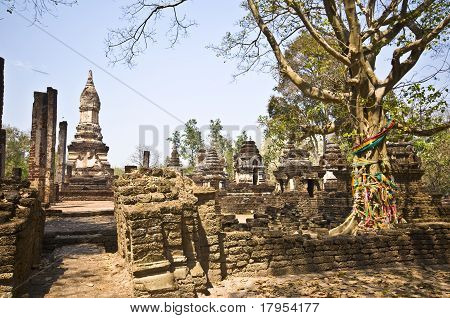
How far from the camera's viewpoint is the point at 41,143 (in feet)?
56.3

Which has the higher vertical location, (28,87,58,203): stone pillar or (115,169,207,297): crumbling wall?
(28,87,58,203): stone pillar

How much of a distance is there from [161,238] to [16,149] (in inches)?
1654

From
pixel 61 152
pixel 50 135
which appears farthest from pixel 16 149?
pixel 50 135

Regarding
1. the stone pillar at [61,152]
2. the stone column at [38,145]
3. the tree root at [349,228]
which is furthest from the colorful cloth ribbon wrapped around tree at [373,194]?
the stone pillar at [61,152]

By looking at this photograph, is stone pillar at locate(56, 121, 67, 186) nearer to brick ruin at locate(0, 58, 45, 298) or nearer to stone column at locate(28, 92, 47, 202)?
stone column at locate(28, 92, 47, 202)

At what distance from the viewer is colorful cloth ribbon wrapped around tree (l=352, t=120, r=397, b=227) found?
851 cm

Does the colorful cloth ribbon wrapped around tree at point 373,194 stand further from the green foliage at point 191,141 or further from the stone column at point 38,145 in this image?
the green foliage at point 191,141

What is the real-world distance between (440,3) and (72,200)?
74.2 feet

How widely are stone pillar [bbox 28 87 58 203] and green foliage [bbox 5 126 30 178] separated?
2413 cm

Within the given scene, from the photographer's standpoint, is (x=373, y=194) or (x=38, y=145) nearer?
(x=373, y=194)

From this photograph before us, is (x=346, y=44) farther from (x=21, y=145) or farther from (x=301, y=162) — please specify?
(x=21, y=145)

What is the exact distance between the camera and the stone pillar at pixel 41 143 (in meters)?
16.7

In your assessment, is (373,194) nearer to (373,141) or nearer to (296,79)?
(373,141)

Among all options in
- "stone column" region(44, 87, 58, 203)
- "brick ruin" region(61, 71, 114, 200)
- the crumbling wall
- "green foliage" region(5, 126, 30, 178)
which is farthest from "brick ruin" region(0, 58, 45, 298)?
"green foliage" region(5, 126, 30, 178)
